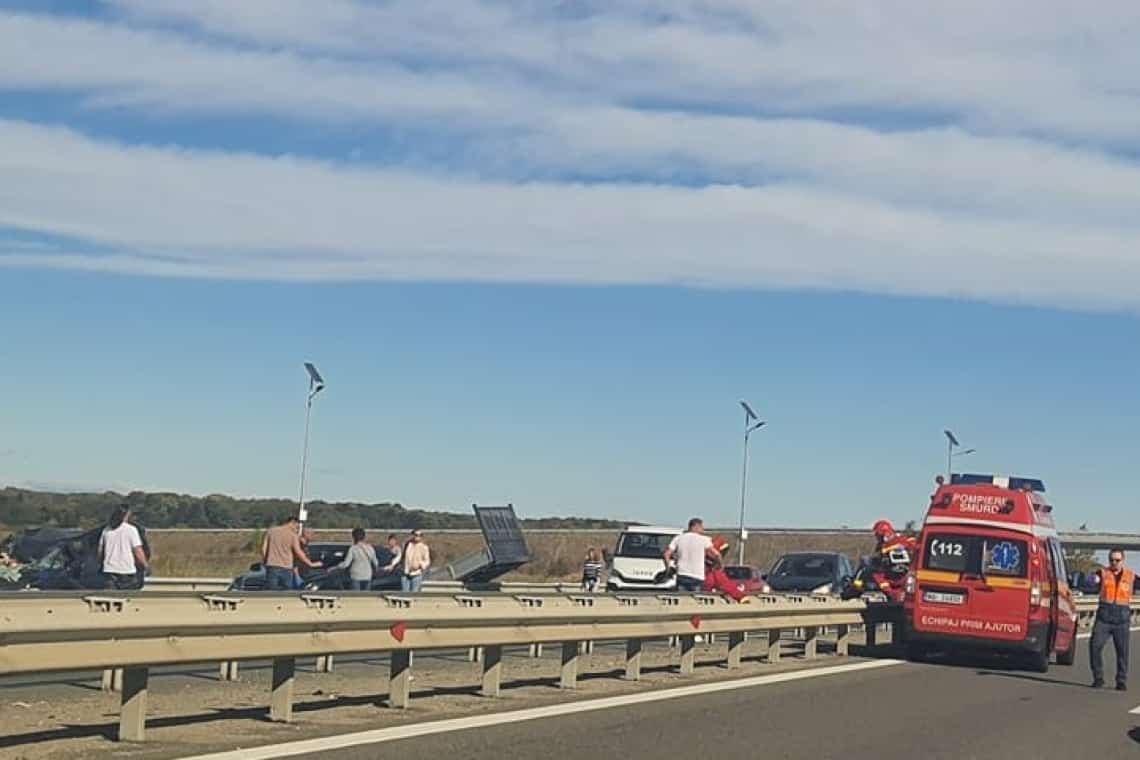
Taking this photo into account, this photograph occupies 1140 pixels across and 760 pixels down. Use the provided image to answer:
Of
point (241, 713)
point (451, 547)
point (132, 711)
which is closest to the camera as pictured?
point (132, 711)

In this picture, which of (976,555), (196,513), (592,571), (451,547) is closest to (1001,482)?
(976,555)

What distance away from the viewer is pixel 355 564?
26.2 meters

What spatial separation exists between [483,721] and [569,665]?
327cm

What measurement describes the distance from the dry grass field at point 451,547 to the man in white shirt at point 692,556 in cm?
3145

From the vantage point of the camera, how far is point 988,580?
69.6 ft

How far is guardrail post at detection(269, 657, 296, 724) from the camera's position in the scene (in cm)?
1149

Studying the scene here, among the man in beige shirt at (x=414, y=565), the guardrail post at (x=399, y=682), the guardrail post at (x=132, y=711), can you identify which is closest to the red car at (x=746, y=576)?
the man in beige shirt at (x=414, y=565)

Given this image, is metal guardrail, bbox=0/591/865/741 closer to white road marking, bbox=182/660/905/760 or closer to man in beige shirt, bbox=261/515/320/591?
white road marking, bbox=182/660/905/760

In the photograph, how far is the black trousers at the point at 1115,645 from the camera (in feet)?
62.2

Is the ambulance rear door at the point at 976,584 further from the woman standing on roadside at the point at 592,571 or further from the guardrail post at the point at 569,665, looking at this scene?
the woman standing on roadside at the point at 592,571

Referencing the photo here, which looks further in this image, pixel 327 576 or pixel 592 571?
pixel 592 571

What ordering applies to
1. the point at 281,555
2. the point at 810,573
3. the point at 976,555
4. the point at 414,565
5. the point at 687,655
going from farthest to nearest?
1. the point at 810,573
2. the point at 414,565
3. the point at 281,555
4. the point at 976,555
5. the point at 687,655

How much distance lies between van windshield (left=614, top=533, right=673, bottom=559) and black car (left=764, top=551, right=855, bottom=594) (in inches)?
126

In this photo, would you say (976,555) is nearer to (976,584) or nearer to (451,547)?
(976,584)
